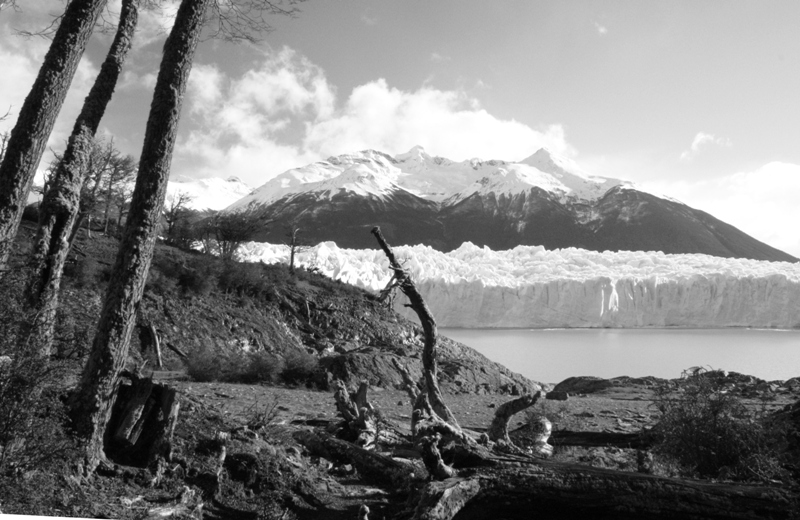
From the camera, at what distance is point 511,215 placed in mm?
109812

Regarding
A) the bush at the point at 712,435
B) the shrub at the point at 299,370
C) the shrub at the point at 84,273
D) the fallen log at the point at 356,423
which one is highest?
the bush at the point at 712,435

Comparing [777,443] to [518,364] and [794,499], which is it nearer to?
[794,499]

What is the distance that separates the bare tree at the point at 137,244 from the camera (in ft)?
10.8

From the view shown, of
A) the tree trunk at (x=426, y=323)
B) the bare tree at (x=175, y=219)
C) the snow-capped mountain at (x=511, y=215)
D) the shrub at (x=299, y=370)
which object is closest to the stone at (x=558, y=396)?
the shrub at (x=299, y=370)

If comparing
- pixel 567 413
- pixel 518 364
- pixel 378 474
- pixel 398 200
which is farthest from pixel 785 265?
pixel 398 200

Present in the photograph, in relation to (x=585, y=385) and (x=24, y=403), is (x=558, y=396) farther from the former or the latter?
(x=24, y=403)

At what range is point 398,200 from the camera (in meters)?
121

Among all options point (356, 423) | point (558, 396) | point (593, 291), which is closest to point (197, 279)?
point (558, 396)

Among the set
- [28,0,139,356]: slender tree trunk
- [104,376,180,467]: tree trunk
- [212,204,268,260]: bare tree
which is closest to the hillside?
[28,0,139,356]: slender tree trunk

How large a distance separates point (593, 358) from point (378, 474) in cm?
2235

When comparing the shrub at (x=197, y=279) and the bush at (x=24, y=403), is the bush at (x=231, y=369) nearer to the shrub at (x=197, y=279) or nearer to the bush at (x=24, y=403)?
the shrub at (x=197, y=279)

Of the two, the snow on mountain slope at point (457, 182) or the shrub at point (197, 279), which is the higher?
the snow on mountain slope at point (457, 182)

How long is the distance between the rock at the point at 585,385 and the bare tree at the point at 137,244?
1271 centimetres

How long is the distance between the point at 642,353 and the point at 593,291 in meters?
14.8
